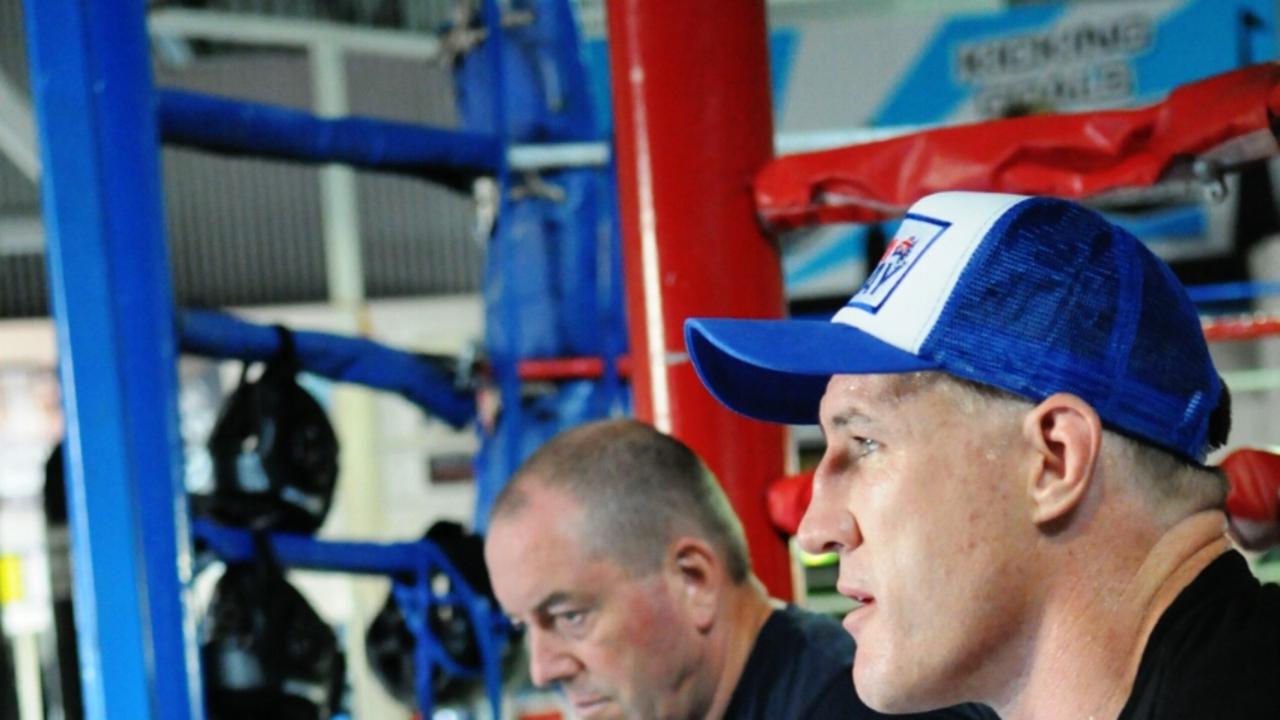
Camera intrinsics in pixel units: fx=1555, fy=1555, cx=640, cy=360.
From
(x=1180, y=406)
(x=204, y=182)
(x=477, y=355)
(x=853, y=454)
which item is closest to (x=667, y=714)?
(x=853, y=454)

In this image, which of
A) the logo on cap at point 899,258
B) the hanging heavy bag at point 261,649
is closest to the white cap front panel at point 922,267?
the logo on cap at point 899,258

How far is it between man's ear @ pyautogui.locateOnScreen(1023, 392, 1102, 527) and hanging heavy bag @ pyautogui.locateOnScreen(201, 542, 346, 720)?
147 cm

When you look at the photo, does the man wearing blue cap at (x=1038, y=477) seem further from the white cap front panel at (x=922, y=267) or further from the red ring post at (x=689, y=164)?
the red ring post at (x=689, y=164)

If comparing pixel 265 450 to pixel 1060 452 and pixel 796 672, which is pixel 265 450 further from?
pixel 1060 452

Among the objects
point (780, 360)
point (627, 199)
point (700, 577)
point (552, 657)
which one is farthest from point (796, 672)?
point (780, 360)

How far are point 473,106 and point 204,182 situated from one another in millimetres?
6252

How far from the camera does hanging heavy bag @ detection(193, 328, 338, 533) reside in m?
2.23

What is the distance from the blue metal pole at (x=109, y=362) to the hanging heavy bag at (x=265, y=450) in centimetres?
65

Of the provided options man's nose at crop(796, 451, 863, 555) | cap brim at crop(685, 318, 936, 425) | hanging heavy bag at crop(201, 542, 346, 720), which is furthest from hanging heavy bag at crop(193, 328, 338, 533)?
man's nose at crop(796, 451, 863, 555)

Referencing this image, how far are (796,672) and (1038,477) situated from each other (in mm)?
706

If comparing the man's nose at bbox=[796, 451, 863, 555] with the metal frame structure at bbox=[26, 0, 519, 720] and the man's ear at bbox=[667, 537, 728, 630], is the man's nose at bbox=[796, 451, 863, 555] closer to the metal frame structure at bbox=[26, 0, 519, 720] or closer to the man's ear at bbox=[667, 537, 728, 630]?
the man's ear at bbox=[667, 537, 728, 630]

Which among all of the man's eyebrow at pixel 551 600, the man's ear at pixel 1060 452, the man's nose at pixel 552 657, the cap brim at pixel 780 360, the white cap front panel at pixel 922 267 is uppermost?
the white cap front panel at pixel 922 267

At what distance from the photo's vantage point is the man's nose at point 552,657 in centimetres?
173

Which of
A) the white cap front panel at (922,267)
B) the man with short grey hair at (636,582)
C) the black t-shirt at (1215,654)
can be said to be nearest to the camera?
the black t-shirt at (1215,654)
